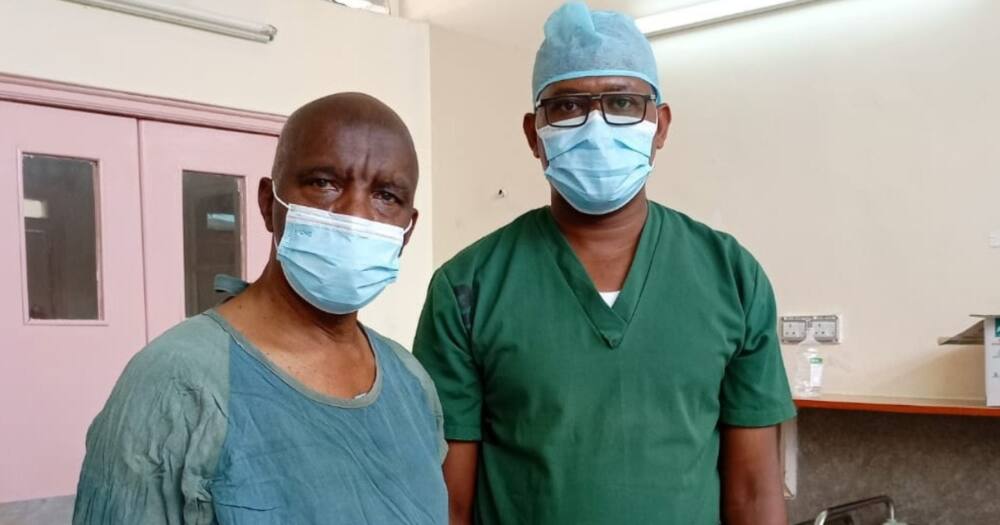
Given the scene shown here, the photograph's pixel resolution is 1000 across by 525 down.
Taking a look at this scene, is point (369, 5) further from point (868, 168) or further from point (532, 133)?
point (532, 133)

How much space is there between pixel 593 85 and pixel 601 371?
39 cm

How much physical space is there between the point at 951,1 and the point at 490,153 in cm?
185

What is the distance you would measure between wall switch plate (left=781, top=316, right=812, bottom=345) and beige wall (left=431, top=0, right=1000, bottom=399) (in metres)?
0.03

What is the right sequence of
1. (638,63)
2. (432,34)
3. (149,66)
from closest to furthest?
1. (638,63)
2. (149,66)
3. (432,34)

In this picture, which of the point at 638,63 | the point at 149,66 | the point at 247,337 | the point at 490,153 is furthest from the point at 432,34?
the point at 247,337

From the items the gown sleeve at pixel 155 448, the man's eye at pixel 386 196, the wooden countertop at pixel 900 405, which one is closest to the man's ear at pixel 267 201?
the man's eye at pixel 386 196

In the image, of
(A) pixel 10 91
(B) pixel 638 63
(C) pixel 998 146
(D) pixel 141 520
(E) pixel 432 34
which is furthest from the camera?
(E) pixel 432 34

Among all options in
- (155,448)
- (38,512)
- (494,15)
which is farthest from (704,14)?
(38,512)

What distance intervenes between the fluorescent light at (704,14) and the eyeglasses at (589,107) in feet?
5.87

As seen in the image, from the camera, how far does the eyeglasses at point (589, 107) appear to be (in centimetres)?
107

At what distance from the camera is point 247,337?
0.82 m

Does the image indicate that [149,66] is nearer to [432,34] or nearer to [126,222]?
[126,222]

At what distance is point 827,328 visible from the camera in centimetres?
260

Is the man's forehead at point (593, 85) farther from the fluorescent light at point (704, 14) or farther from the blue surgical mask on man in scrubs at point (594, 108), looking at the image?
the fluorescent light at point (704, 14)
